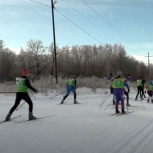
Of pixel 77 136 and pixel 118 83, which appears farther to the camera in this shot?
pixel 118 83

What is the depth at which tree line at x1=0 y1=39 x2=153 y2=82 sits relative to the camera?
66.5m

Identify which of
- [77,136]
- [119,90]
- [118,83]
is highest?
[118,83]

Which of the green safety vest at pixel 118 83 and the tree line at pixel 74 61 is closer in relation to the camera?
the green safety vest at pixel 118 83

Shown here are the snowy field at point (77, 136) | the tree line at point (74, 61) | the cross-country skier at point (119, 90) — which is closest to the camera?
the snowy field at point (77, 136)

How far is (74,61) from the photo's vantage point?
83.9 m

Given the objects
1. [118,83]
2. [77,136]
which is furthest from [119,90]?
[77,136]

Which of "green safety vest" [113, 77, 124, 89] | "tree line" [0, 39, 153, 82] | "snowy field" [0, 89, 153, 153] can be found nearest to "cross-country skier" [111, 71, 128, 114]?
"green safety vest" [113, 77, 124, 89]

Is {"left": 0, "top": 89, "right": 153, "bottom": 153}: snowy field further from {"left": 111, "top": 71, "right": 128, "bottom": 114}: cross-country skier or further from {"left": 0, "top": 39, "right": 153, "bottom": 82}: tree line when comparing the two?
{"left": 0, "top": 39, "right": 153, "bottom": 82}: tree line

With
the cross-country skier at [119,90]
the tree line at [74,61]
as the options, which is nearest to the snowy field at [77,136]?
the cross-country skier at [119,90]

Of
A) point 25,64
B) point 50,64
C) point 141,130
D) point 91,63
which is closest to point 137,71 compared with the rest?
point 91,63

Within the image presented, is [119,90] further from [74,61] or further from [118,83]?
[74,61]

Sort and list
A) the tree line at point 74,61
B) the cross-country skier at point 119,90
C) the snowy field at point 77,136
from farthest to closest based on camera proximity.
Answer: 1. the tree line at point 74,61
2. the cross-country skier at point 119,90
3. the snowy field at point 77,136

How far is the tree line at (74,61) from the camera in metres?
66.5

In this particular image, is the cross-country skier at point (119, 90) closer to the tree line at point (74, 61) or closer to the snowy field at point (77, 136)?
the snowy field at point (77, 136)
